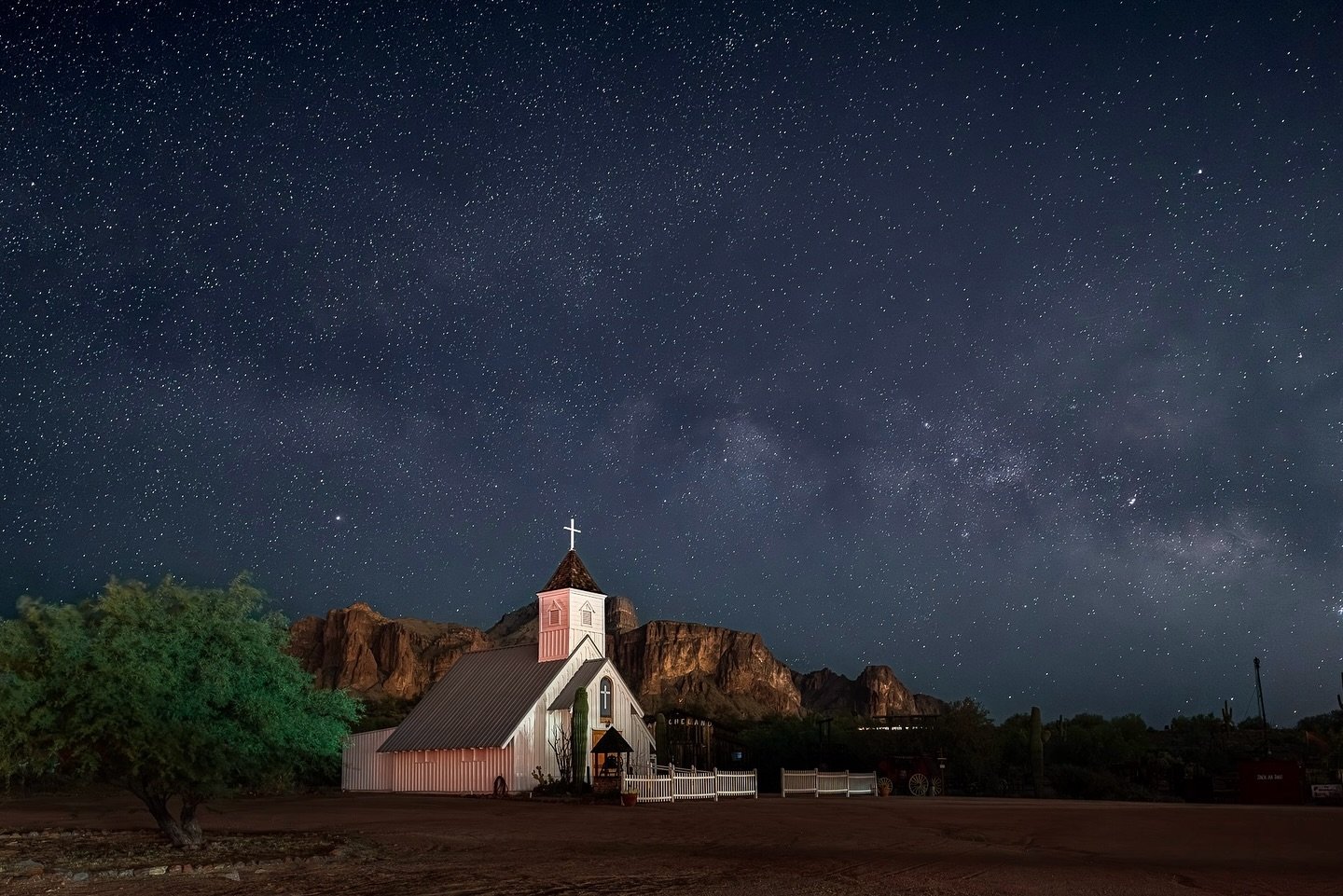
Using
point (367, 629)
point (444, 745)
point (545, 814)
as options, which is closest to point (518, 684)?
point (444, 745)

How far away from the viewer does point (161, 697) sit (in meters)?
16.2

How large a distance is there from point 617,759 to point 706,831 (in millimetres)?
16956

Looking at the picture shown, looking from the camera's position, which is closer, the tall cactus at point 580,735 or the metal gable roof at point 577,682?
the tall cactus at point 580,735

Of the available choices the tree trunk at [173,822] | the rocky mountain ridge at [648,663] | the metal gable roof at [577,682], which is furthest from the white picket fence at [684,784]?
the rocky mountain ridge at [648,663]

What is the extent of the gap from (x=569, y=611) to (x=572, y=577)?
180cm

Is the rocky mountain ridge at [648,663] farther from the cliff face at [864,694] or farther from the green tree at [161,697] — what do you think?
the green tree at [161,697]

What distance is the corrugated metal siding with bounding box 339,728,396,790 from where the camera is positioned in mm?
41938

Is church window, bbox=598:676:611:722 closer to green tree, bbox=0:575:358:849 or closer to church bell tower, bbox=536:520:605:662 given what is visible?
church bell tower, bbox=536:520:605:662

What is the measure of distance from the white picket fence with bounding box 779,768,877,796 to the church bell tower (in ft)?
31.1

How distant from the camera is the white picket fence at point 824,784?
39.2 meters

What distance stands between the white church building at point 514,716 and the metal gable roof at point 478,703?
0.05 metres

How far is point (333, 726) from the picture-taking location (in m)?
17.8

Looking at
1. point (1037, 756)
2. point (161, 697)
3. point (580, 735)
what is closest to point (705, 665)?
point (1037, 756)

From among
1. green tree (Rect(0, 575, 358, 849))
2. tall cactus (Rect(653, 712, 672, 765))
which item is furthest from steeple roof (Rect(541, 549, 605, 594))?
green tree (Rect(0, 575, 358, 849))
